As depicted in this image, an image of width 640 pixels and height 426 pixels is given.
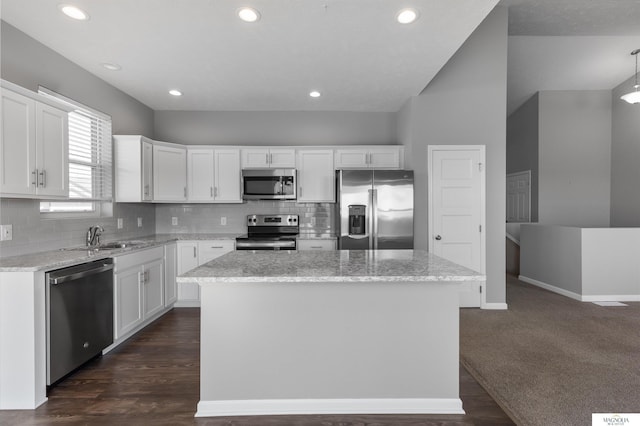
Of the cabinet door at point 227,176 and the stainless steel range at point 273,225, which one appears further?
the stainless steel range at point 273,225

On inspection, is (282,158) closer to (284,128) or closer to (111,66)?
(284,128)

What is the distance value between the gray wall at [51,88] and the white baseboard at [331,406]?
82.6 inches

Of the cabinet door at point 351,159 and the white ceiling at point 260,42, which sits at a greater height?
the white ceiling at point 260,42

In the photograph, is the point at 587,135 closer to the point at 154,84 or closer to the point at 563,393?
the point at 563,393

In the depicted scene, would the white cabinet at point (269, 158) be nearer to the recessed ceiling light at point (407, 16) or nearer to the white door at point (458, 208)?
the white door at point (458, 208)

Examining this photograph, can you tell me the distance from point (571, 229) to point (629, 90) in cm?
393

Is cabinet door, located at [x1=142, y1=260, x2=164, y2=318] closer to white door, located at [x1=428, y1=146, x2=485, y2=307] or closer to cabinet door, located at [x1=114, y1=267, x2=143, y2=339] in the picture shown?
cabinet door, located at [x1=114, y1=267, x2=143, y2=339]

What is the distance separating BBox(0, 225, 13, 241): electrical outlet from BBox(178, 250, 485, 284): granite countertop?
168 cm

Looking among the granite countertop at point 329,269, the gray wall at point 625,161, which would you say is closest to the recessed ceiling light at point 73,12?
the granite countertop at point 329,269

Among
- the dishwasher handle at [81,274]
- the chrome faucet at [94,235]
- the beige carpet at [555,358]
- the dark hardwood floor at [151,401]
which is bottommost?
the dark hardwood floor at [151,401]

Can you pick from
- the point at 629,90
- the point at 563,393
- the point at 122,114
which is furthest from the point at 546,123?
the point at 122,114

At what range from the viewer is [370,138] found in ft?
16.7

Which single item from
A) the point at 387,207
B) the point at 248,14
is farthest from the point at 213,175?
the point at 248,14

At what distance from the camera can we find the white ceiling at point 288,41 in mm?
2393
